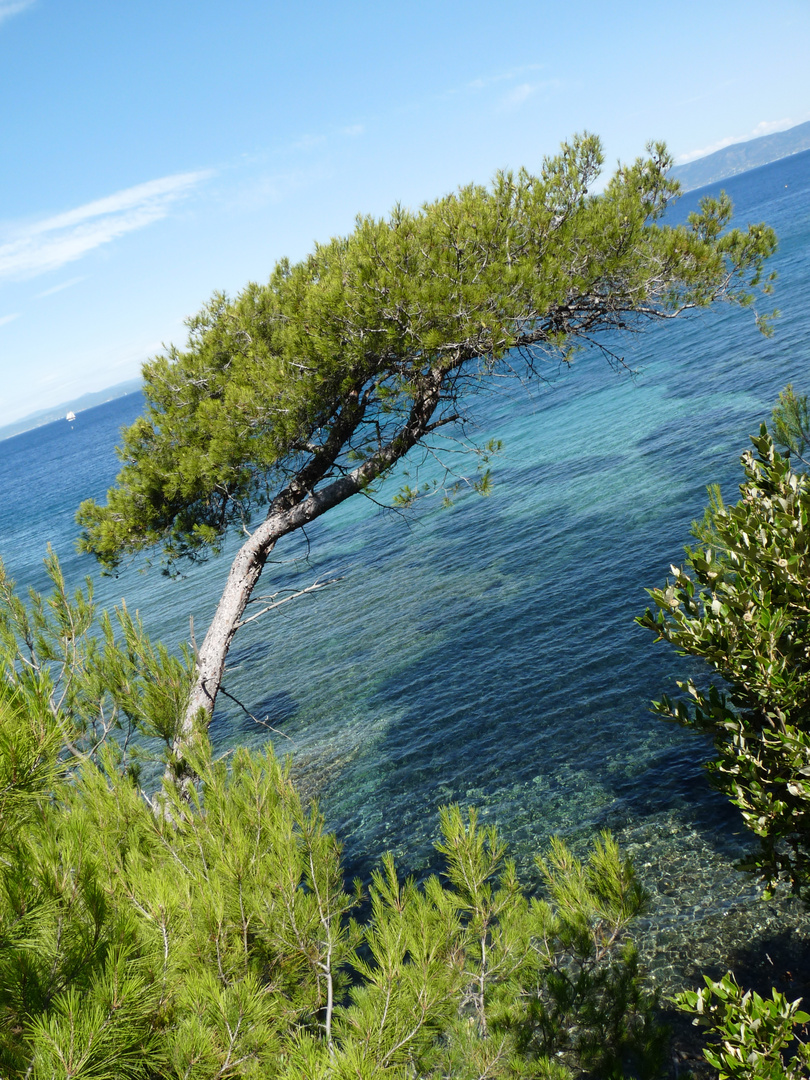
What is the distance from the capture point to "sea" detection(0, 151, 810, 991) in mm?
8594

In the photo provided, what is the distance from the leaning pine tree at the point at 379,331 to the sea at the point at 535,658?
3.34ft

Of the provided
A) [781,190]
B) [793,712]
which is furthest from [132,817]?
[781,190]

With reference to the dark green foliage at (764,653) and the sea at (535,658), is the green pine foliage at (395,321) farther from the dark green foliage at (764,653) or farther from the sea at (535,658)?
the dark green foliage at (764,653)

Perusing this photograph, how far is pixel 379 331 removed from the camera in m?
7.34

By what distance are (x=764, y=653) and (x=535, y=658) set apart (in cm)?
1010

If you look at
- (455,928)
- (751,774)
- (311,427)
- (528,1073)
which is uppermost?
(311,427)

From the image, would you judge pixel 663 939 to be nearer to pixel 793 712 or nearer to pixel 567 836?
pixel 567 836

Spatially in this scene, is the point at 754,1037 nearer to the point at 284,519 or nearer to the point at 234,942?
the point at 234,942

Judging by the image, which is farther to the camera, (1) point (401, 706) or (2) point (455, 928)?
(1) point (401, 706)

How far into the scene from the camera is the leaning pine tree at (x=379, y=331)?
7.24 m

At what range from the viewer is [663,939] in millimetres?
7312

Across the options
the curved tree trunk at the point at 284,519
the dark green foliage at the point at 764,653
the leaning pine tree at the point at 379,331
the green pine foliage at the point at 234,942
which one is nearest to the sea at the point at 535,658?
the curved tree trunk at the point at 284,519

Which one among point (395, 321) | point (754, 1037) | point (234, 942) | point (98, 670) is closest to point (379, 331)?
point (395, 321)

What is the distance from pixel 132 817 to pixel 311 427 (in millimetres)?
4877
